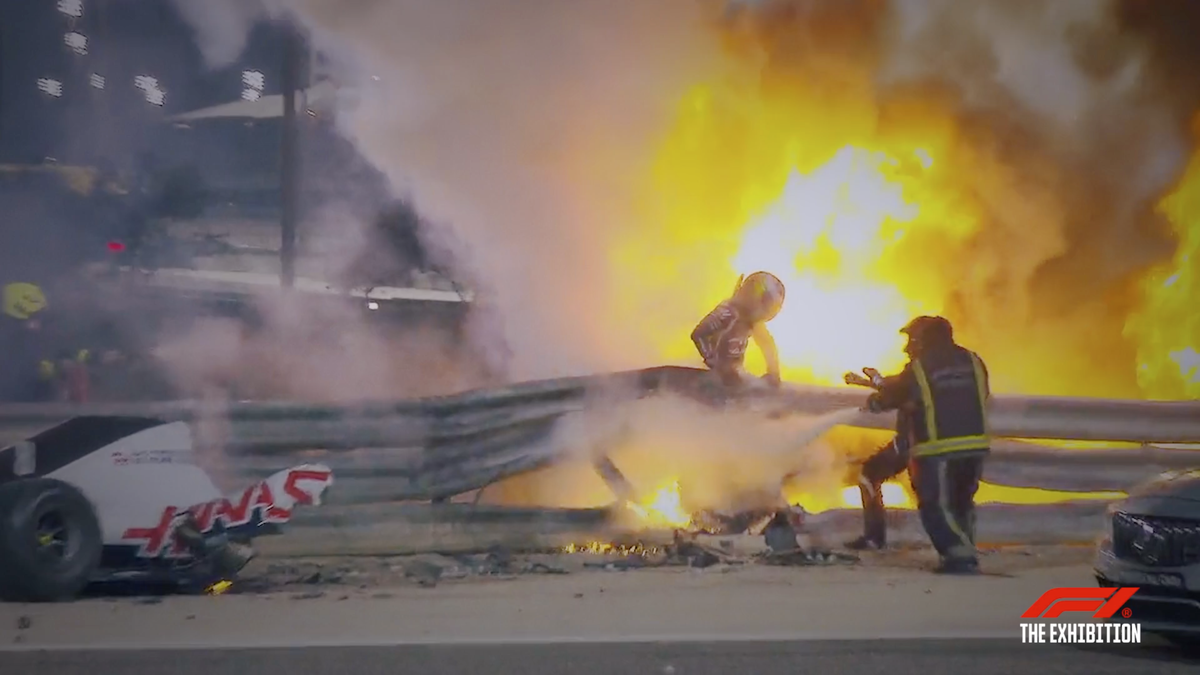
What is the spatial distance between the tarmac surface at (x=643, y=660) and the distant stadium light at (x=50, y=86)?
3891 millimetres

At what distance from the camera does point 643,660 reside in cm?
642

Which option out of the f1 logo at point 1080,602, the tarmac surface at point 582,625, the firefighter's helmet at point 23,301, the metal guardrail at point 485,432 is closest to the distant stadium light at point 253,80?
the firefighter's helmet at point 23,301

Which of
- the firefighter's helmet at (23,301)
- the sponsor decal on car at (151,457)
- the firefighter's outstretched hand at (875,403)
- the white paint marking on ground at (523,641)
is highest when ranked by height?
the firefighter's helmet at (23,301)

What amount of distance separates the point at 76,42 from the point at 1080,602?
7.85m

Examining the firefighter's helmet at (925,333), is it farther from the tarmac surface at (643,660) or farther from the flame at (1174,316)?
the tarmac surface at (643,660)

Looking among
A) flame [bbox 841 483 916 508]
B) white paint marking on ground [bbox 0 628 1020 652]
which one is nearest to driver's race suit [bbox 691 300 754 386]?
flame [bbox 841 483 916 508]

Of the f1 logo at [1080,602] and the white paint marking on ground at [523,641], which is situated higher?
the f1 logo at [1080,602]

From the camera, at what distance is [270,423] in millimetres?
8133

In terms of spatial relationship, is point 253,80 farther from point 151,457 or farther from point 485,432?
point 485,432

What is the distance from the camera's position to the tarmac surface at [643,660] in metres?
6.21

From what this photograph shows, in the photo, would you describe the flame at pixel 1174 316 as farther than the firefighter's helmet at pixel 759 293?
Yes

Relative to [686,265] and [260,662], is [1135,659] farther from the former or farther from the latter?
[260,662]

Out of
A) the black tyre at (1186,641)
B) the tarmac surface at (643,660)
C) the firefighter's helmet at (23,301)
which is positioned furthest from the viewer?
the firefighter's helmet at (23,301)

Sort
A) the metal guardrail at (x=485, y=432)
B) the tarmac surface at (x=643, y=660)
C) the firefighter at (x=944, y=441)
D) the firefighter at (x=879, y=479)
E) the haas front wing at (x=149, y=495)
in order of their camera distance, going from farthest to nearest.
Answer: the firefighter at (x=879, y=479), the firefighter at (x=944, y=441), the metal guardrail at (x=485, y=432), the haas front wing at (x=149, y=495), the tarmac surface at (x=643, y=660)
